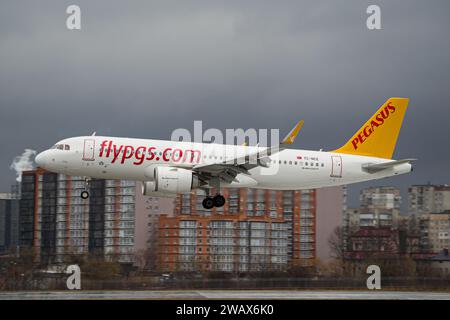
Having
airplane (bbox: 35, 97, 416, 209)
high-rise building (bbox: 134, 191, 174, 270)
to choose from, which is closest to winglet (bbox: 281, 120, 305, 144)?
airplane (bbox: 35, 97, 416, 209)

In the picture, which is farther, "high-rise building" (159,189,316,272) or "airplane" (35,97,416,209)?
"high-rise building" (159,189,316,272)

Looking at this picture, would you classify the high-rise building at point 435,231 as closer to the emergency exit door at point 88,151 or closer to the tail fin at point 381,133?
the tail fin at point 381,133

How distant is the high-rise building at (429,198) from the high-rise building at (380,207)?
101 inches

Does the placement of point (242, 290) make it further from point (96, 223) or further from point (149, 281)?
point (96, 223)

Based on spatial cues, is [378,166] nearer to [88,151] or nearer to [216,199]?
[216,199]

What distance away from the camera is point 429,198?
4916 inches

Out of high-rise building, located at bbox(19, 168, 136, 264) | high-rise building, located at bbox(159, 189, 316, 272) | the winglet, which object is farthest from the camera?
high-rise building, located at bbox(19, 168, 136, 264)

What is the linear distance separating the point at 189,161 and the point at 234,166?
117 inches

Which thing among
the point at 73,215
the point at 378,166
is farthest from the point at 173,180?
the point at 73,215

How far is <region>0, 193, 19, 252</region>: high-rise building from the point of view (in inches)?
4493

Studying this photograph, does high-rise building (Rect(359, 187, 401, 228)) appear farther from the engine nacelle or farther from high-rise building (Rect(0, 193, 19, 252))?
high-rise building (Rect(0, 193, 19, 252))

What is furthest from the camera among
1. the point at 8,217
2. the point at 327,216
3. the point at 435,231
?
the point at 8,217

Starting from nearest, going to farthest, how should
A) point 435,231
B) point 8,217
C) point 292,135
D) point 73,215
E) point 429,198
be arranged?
point 292,135, point 73,215, point 435,231, point 8,217, point 429,198
